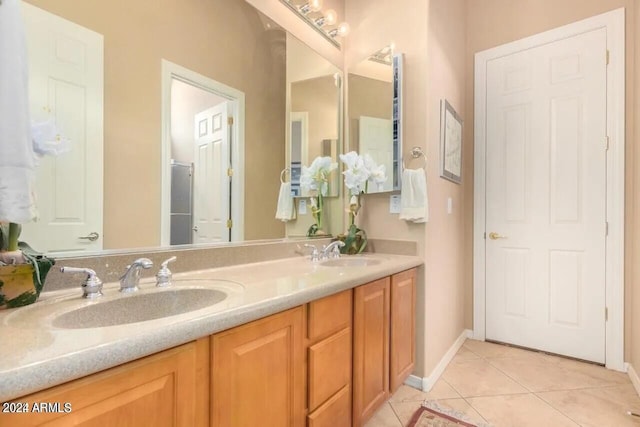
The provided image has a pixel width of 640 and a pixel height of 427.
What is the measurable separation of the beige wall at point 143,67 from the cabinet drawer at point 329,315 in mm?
651

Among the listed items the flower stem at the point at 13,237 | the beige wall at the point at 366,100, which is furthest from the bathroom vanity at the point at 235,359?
the beige wall at the point at 366,100

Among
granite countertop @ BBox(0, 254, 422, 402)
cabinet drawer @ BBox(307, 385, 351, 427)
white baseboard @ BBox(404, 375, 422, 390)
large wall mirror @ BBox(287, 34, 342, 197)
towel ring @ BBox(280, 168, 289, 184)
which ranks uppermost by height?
large wall mirror @ BBox(287, 34, 342, 197)

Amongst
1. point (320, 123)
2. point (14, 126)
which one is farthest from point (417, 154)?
point (14, 126)

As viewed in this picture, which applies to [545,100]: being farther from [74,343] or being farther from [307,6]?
[74,343]

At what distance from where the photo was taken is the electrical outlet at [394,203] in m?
2.06

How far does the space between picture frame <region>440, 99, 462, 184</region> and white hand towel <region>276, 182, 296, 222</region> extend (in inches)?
41.9

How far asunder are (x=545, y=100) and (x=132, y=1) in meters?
2.82

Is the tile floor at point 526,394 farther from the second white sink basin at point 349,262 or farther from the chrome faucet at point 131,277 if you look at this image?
the chrome faucet at point 131,277

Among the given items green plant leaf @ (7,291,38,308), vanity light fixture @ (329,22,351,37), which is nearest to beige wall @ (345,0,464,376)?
A: vanity light fixture @ (329,22,351,37)

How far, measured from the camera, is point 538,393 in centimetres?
190

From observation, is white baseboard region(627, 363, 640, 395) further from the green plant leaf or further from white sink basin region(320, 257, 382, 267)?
the green plant leaf

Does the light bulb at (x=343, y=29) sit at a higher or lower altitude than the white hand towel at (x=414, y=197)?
higher

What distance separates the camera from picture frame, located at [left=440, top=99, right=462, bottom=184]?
7.05 feet

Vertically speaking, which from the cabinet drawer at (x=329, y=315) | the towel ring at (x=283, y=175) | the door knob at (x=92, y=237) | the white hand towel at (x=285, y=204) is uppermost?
the towel ring at (x=283, y=175)
